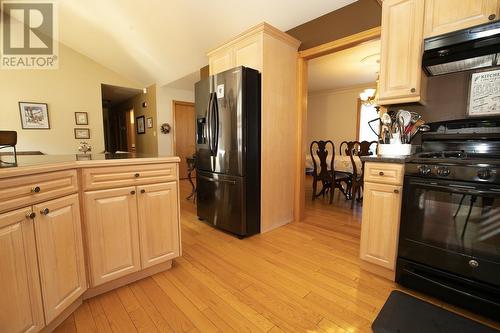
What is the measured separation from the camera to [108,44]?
4.36 metres

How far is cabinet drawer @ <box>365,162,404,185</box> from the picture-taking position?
61.5 inches

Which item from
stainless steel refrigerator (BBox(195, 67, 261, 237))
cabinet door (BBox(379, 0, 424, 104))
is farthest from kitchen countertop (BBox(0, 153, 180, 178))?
cabinet door (BBox(379, 0, 424, 104))

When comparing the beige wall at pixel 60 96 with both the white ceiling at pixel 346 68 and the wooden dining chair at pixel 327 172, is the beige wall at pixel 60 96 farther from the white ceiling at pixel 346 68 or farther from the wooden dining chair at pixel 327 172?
the wooden dining chair at pixel 327 172

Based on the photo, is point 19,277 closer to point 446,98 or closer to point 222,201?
point 222,201

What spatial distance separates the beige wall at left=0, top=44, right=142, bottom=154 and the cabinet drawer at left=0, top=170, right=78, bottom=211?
14.7ft

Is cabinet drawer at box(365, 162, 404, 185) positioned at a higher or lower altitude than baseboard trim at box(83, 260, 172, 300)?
higher

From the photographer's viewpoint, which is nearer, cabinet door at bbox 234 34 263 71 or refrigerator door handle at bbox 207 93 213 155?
cabinet door at bbox 234 34 263 71

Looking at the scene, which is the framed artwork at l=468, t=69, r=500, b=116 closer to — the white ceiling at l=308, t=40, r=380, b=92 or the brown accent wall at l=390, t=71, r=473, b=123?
the brown accent wall at l=390, t=71, r=473, b=123

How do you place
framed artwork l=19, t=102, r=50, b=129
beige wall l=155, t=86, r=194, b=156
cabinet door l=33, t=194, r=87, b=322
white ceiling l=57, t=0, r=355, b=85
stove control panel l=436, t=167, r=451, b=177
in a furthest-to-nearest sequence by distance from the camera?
beige wall l=155, t=86, r=194, b=156 → framed artwork l=19, t=102, r=50, b=129 → white ceiling l=57, t=0, r=355, b=85 → stove control panel l=436, t=167, r=451, b=177 → cabinet door l=33, t=194, r=87, b=322

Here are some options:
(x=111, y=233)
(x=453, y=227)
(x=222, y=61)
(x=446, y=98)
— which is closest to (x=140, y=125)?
(x=222, y=61)

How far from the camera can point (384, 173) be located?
64.0 inches

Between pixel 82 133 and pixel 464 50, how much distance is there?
616 cm

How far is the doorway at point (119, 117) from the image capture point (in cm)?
605

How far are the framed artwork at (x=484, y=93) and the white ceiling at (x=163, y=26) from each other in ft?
4.37
